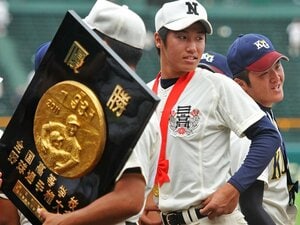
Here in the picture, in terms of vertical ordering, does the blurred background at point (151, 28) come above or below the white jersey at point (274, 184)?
below

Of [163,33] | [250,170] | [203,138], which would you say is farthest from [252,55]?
[250,170]

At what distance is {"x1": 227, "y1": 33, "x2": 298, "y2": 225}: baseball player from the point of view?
4801 millimetres

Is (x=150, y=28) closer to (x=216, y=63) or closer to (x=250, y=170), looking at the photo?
(x=216, y=63)

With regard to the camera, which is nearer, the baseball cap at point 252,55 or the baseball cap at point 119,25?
the baseball cap at point 119,25

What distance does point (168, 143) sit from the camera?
443cm

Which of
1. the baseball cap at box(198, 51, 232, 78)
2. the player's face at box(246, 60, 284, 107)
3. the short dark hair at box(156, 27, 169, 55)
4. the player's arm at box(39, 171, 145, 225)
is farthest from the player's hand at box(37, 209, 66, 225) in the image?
the baseball cap at box(198, 51, 232, 78)

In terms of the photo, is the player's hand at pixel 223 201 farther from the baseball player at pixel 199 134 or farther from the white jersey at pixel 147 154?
the white jersey at pixel 147 154

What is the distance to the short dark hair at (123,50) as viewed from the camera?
333 centimetres

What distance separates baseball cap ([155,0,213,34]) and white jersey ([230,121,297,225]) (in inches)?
24.6

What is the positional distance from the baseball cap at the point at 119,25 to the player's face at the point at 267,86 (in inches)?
66.1

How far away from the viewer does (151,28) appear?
13578mm

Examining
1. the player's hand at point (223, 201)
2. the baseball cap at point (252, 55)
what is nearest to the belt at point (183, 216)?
the player's hand at point (223, 201)

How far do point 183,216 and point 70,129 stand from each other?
4.68ft

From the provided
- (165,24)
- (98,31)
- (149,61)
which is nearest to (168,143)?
(165,24)
